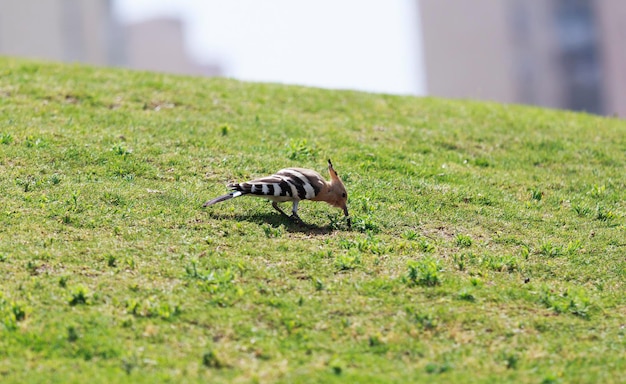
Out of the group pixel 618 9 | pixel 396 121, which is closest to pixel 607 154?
pixel 396 121

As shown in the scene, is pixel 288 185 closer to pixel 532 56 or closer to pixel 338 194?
pixel 338 194

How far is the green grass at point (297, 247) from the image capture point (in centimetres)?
977

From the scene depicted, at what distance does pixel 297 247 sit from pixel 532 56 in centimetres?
9158

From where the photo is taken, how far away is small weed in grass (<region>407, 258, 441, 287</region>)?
11555mm

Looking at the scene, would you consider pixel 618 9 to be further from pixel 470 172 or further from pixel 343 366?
pixel 343 366

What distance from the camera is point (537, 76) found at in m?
99.2

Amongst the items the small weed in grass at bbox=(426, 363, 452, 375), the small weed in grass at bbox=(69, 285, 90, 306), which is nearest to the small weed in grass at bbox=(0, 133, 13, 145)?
the small weed in grass at bbox=(69, 285, 90, 306)

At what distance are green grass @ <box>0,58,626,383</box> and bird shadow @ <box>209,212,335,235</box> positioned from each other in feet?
0.18

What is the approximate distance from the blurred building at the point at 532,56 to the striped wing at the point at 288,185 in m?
84.8

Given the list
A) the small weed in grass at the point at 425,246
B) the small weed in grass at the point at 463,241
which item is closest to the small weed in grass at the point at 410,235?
the small weed in grass at the point at 425,246

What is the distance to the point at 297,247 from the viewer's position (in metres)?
12.4

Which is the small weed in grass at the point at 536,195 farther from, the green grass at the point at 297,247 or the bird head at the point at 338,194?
the bird head at the point at 338,194

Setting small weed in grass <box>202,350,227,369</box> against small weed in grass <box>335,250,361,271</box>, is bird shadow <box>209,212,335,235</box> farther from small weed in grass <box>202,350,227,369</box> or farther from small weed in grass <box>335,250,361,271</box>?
small weed in grass <box>202,350,227,369</box>

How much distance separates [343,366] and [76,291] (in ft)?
10.6
